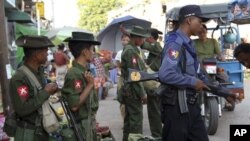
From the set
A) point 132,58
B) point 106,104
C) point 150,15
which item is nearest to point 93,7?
point 150,15

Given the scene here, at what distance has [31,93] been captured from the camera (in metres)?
3.88

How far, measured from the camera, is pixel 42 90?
3.91 metres

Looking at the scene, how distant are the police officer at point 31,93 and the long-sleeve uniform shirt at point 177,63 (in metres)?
1.06

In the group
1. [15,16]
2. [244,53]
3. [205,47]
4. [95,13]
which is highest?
[95,13]

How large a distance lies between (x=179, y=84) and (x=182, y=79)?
0.19 ft

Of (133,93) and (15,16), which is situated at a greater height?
(15,16)

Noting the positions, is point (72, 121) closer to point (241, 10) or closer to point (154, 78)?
point (154, 78)

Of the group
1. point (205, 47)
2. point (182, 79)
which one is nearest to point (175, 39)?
point (182, 79)

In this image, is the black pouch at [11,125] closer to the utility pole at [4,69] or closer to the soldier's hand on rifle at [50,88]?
the soldier's hand on rifle at [50,88]

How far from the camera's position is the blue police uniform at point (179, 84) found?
410cm

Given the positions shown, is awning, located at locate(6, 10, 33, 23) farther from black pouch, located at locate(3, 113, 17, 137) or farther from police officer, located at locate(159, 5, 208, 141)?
police officer, located at locate(159, 5, 208, 141)

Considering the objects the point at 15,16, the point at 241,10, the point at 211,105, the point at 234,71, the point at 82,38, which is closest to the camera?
the point at 82,38

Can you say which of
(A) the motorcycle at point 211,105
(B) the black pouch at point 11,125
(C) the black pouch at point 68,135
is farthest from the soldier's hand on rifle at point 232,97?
(A) the motorcycle at point 211,105

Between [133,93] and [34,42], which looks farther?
[133,93]
